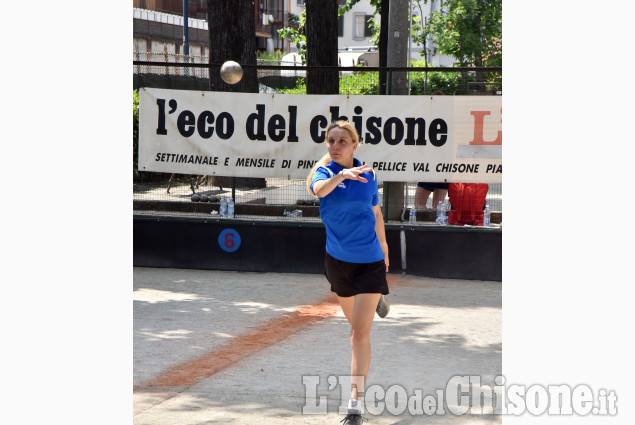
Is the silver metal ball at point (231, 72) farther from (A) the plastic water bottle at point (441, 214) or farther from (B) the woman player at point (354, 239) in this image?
(B) the woman player at point (354, 239)

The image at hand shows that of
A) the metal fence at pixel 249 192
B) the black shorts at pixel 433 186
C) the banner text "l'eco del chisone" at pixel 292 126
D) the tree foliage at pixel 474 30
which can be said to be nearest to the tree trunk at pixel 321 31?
the metal fence at pixel 249 192

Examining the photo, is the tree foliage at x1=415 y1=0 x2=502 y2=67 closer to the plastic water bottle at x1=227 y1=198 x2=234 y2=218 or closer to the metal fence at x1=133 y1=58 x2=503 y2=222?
the metal fence at x1=133 y1=58 x2=503 y2=222

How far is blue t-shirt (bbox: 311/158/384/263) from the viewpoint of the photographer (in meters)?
5.61

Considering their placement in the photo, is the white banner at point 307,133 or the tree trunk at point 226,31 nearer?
the white banner at point 307,133

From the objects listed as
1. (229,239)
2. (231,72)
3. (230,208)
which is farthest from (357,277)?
(231,72)

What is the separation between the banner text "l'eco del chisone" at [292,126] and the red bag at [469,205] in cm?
70

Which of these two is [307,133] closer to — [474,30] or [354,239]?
[354,239]

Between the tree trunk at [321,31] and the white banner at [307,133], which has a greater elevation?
the tree trunk at [321,31]

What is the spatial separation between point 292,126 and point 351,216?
5.71 m

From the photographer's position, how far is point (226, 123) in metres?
11.4

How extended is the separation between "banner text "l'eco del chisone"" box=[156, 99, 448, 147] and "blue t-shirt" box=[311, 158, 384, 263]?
5.35 meters

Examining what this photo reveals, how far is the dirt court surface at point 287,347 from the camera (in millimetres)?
5785
